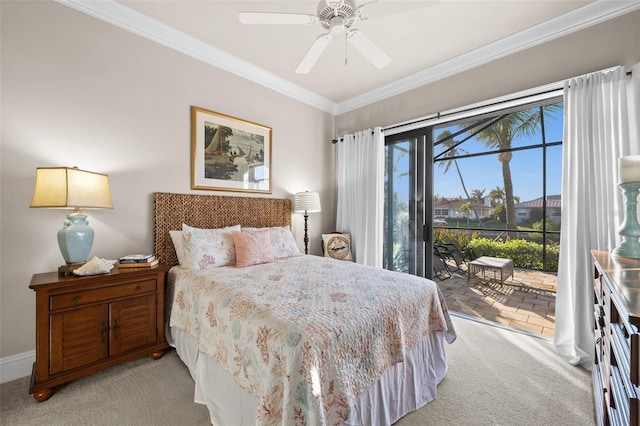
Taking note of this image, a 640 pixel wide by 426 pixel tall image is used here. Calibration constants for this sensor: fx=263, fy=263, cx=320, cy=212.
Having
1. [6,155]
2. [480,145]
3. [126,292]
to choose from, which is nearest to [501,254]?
[480,145]

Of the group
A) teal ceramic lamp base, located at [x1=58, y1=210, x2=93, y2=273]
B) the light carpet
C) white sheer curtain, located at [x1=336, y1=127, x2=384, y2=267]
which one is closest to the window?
white sheer curtain, located at [x1=336, y1=127, x2=384, y2=267]

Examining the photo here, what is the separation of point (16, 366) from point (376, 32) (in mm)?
3985

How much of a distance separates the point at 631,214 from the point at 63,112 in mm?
3986

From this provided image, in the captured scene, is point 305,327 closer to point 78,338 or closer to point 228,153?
point 78,338

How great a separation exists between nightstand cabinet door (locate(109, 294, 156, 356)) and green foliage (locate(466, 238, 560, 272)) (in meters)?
4.97

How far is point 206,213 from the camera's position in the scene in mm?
2846

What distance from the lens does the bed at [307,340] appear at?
110 cm

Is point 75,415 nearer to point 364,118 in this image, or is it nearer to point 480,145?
point 364,118

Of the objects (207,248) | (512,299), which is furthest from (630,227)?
(207,248)

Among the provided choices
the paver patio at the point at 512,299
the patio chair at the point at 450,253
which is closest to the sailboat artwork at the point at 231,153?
the paver patio at the point at 512,299

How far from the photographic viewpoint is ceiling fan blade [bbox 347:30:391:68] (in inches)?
69.9

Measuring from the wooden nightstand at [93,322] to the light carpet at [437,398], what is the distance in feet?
0.43

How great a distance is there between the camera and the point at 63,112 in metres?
2.09

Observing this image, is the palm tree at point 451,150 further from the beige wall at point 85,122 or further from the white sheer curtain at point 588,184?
the beige wall at point 85,122
